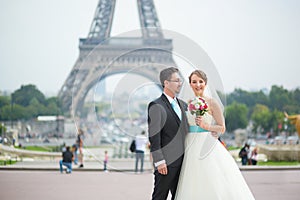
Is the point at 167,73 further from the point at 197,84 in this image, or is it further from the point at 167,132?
the point at 167,132

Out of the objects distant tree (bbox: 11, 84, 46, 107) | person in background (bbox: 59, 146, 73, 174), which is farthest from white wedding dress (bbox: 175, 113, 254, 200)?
distant tree (bbox: 11, 84, 46, 107)

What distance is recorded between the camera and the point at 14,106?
46.4 metres

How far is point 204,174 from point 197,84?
2.59 ft

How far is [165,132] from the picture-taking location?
4.51 metres

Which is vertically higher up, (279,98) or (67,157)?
(279,98)

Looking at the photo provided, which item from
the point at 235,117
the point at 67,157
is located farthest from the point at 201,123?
Result: the point at 235,117

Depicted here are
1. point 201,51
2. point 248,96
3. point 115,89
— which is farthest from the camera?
point 248,96

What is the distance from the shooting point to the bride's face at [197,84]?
4.57 metres

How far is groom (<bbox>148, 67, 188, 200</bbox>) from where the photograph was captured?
4.45m

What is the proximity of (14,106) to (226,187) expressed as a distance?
143 ft

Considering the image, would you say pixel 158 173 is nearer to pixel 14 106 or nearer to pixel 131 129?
pixel 131 129

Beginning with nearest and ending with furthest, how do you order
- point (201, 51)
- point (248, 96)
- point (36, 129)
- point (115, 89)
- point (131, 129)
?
point (201, 51) → point (115, 89) → point (131, 129) → point (36, 129) → point (248, 96)

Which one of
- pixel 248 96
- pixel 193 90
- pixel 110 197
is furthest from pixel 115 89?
pixel 248 96

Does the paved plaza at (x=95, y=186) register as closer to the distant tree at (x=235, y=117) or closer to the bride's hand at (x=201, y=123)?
the bride's hand at (x=201, y=123)
